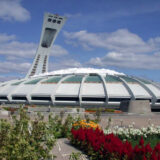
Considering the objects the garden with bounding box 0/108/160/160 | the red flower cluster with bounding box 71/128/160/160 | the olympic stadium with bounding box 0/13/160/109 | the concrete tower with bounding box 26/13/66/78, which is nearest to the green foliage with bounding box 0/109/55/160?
the garden with bounding box 0/108/160/160

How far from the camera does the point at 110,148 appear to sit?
27.8ft

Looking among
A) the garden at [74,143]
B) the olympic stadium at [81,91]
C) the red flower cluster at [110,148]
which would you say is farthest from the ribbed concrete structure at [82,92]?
the red flower cluster at [110,148]

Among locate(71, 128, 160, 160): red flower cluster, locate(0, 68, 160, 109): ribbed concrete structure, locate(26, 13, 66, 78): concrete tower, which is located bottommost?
locate(71, 128, 160, 160): red flower cluster

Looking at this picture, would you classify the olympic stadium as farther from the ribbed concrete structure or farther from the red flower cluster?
the red flower cluster

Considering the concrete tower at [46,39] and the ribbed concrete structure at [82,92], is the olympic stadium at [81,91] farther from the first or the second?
the concrete tower at [46,39]

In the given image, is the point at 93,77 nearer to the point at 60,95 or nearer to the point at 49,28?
the point at 60,95

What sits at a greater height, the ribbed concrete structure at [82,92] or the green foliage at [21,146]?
the ribbed concrete structure at [82,92]

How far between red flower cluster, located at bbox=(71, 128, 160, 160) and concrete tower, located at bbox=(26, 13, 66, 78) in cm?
6015

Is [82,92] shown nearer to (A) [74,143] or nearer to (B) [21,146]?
(A) [74,143]

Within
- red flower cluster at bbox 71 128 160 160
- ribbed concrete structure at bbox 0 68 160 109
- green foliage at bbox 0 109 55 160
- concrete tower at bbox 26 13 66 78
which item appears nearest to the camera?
green foliage at bbox 0 109 55 160

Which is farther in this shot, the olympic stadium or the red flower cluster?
the olympic stadium

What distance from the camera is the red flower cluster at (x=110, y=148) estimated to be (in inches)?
293

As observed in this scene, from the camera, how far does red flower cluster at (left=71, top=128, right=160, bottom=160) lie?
24.4 feet

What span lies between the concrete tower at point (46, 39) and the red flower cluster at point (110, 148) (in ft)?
197
